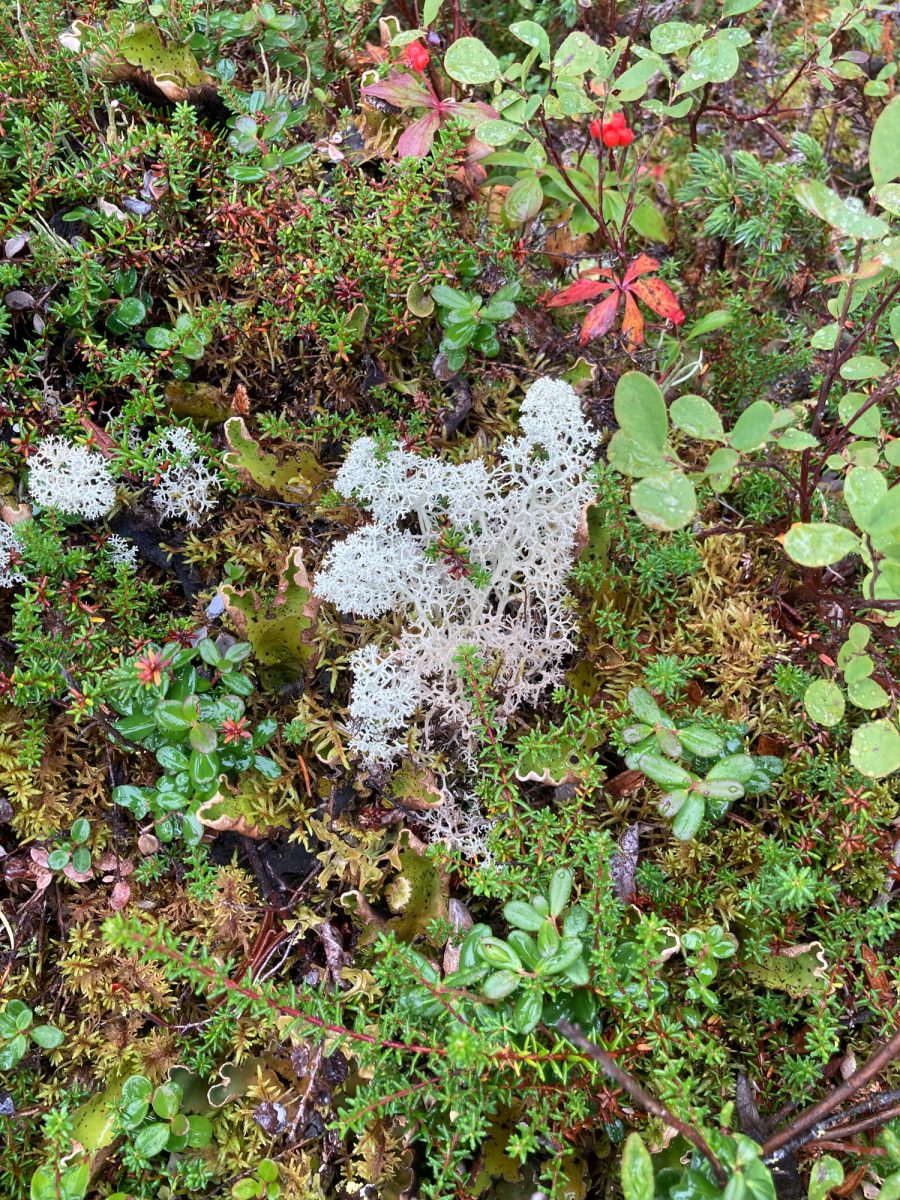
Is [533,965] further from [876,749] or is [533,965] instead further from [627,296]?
[627,296]

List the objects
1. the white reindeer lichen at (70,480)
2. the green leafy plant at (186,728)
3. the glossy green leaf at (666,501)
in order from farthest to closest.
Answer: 1. the white reindeer lichen at (70,480)
2. the green leafy plant at (186,728)
3. the glossy green leaf at (666,501)

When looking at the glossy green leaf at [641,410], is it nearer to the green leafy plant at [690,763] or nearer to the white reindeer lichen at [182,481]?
the green leafy plant at [690,763]

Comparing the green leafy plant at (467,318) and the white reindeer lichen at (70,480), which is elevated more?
the green leafy plant at (467,318)

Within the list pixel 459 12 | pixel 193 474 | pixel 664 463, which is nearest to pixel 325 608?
pixel 193 474

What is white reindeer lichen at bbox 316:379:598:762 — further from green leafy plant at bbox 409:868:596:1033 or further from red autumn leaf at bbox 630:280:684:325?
green leafy plant at bbox 409:868:596:1033

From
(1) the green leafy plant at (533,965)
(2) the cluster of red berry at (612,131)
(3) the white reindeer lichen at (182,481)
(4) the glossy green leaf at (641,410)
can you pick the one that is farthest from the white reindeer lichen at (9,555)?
(2) the cluster of red berry at (612,131)

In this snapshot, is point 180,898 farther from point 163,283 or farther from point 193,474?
point 163,283

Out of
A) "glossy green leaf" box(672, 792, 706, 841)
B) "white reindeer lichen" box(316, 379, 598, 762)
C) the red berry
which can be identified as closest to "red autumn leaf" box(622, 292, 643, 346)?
"white reindeer lichen" box(316, 379, 598, 762)
